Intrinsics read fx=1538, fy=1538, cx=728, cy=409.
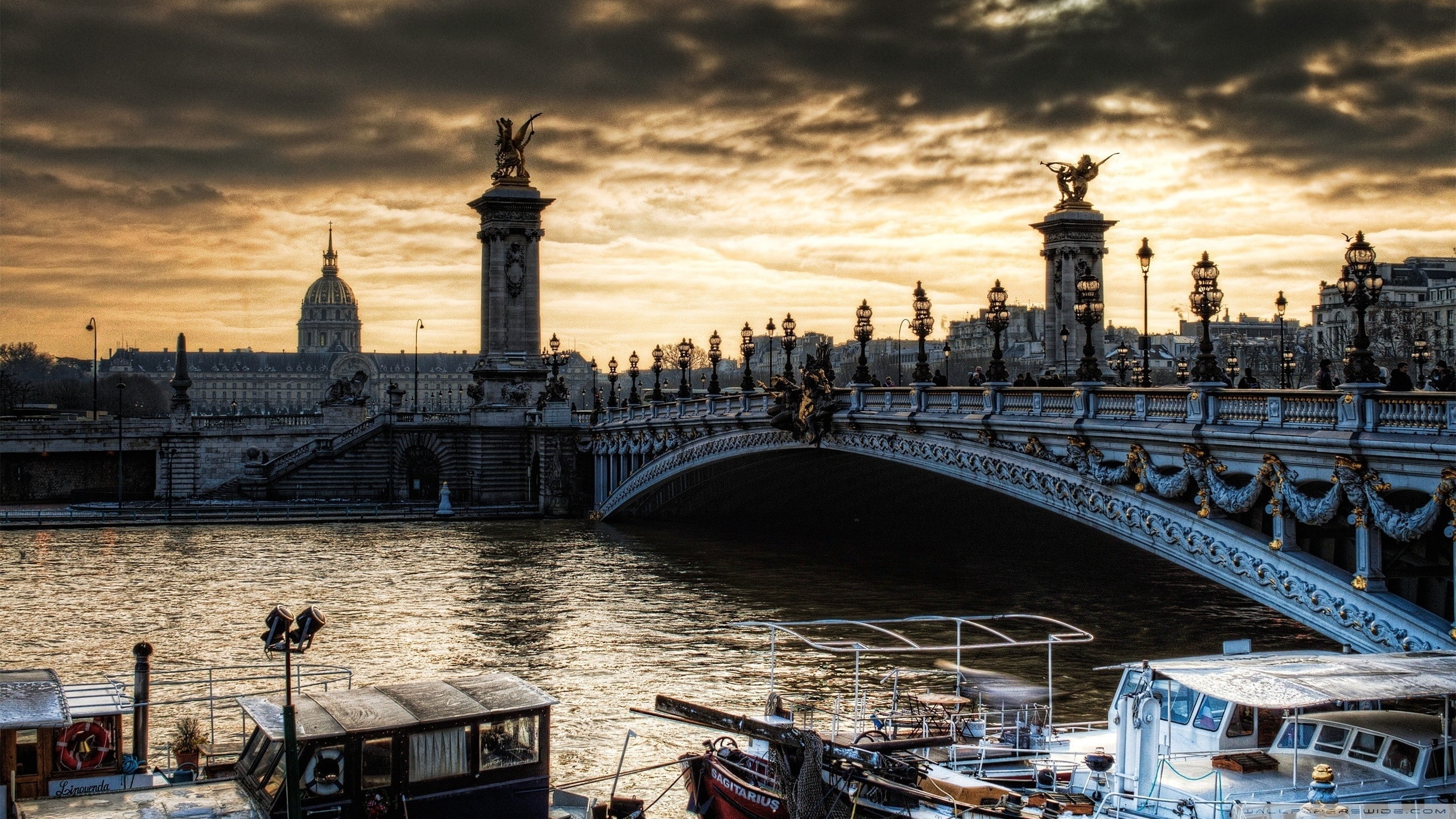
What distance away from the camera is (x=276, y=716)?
19328 millimetres

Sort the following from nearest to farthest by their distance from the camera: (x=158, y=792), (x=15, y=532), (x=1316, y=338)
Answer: (x=158, y=792) < (x=15, y=532) < (x=1316, y=338)

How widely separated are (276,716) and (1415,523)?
1634cm

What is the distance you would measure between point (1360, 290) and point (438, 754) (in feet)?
49.0

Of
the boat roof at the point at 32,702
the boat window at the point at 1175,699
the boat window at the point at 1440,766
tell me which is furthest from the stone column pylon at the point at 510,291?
the boat window at the point at 1440,766

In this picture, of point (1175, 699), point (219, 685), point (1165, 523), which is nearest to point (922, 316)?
point (1165, 523)

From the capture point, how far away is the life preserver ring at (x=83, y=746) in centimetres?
2028

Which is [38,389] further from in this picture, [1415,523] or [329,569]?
[1415,523]

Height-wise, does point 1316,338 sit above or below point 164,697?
above

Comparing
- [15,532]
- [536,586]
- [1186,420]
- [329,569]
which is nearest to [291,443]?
[15,532]

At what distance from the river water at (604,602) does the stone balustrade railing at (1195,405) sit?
5644 millimetres

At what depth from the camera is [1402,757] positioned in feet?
58.8

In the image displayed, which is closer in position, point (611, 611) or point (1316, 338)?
point (611, 611)

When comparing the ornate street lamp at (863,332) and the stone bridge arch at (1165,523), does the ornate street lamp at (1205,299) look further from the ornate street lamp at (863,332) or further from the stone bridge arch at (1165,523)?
the ornate street lamp at (863,332)

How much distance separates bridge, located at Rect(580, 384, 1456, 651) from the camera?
23250 mm
